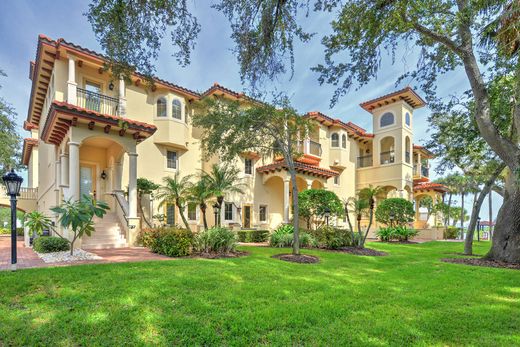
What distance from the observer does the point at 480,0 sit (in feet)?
18.6

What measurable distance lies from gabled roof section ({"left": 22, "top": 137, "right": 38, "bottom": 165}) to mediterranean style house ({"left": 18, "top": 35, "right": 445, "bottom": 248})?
0.37 feet

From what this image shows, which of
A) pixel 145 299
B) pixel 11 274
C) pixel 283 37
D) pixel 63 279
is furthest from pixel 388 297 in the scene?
pixel 11 274

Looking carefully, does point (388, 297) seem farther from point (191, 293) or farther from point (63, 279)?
point (63, 279)

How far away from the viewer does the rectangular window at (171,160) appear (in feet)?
55.1

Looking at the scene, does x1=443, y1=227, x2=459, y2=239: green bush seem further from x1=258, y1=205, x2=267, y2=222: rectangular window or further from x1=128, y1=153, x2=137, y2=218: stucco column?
x1=128, y1=153, x2=137, y2=218: stucco column

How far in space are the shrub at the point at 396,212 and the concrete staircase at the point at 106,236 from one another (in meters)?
17.4

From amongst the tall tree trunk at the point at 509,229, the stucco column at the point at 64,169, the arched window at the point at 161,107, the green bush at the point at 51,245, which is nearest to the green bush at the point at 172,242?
the green bush at the point at 51,245

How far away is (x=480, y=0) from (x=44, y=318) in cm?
970

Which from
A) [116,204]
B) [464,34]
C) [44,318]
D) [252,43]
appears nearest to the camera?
[44,318]

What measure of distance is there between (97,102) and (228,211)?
9995mm

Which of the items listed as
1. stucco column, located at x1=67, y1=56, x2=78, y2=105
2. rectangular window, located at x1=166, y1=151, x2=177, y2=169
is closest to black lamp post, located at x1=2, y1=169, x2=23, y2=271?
stucco column, located at x1=67, y1=56, x2=78, y2=105

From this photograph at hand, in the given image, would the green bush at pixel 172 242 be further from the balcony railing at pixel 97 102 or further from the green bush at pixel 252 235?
the balcony railing at pixel 97 102

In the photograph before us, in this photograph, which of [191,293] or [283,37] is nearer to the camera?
[191,293]

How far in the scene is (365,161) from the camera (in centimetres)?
2675
